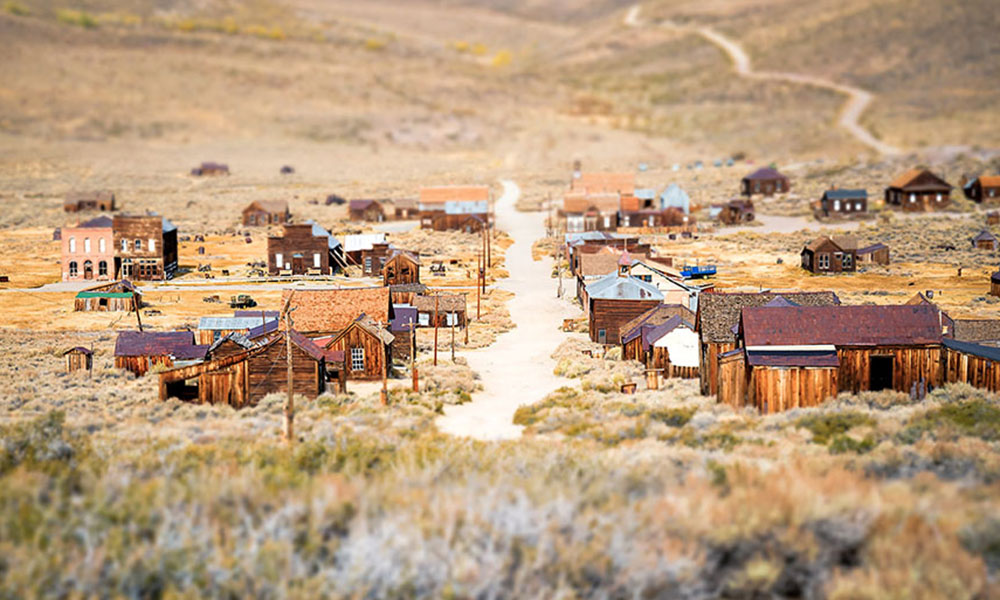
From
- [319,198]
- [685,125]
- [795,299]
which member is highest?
[685,125]

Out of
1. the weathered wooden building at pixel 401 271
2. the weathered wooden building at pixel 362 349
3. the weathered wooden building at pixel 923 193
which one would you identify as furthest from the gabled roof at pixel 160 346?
the weathered wooden building at pixel 923 193

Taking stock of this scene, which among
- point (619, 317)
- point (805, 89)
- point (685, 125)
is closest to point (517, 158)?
point (685, 125)

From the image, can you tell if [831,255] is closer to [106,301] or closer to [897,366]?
[897,366]

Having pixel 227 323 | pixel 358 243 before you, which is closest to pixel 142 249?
pixel 358 243

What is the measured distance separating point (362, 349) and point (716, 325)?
1243 cm

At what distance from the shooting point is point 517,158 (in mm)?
168125

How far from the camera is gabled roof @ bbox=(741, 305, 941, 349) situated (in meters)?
27.9

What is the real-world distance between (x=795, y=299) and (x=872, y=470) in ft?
54.1

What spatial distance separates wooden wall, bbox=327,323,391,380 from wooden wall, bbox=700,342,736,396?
36.5ft

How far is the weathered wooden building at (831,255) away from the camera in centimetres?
6322

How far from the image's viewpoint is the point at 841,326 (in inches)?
1124

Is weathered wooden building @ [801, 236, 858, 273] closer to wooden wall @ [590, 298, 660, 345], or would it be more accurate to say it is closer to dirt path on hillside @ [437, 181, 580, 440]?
dirt path on hillside @ [437, 181, 580, 440]

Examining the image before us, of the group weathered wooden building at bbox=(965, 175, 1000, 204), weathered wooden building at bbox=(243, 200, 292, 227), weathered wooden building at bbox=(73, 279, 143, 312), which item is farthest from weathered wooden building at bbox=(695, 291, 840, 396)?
weathered wooden building at bbox=(965, 175, 1000, 204)

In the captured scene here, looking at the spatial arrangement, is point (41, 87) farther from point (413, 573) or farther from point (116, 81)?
point (413, 573)
